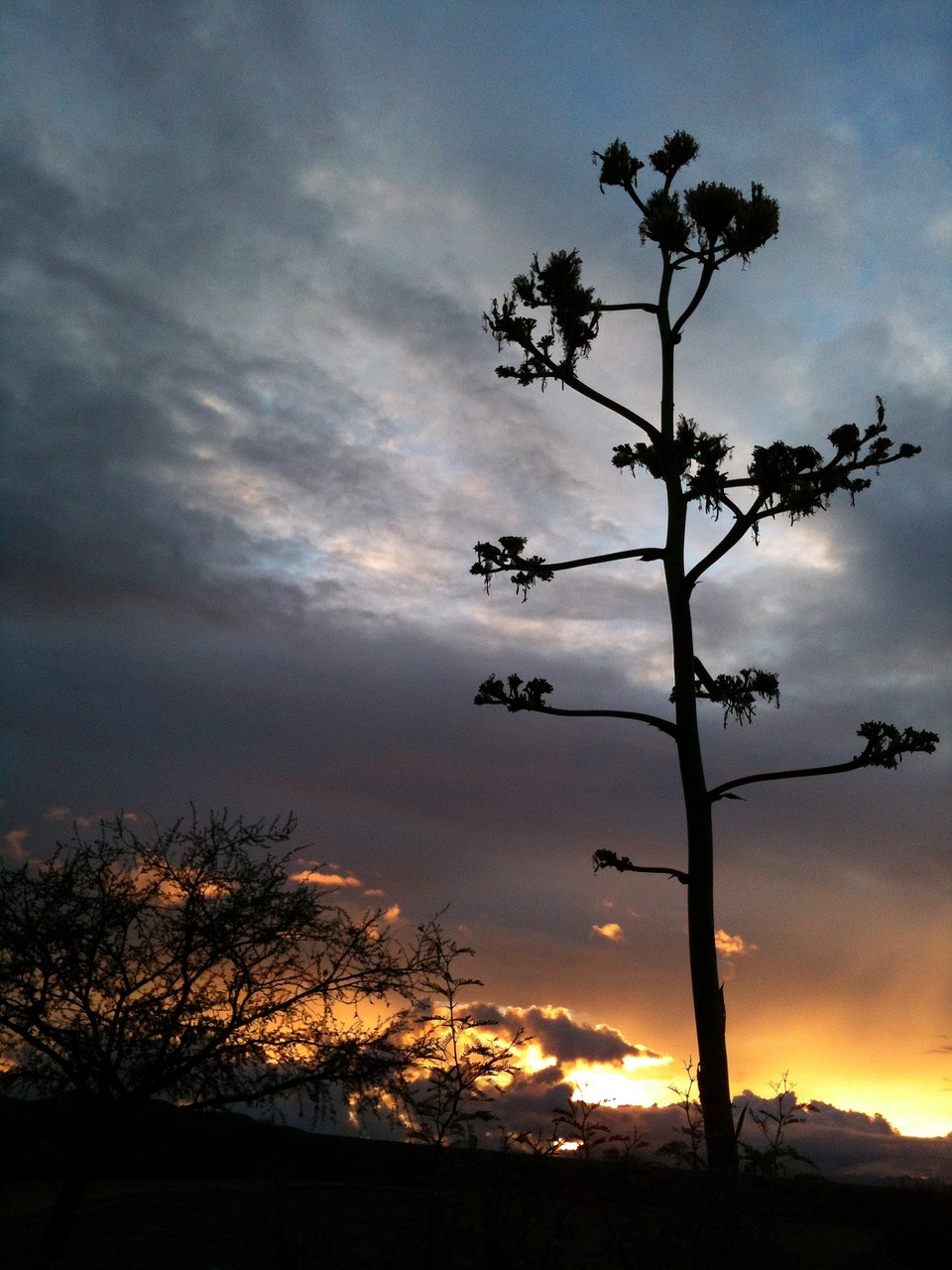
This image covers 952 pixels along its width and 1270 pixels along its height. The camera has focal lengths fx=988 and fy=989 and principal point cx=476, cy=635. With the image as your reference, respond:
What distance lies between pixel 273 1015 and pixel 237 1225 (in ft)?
7.49

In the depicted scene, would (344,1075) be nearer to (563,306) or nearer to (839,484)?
(839,484)

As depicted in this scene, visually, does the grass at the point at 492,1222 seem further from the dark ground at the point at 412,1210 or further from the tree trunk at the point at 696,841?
the tree trunk at the point at 696,841

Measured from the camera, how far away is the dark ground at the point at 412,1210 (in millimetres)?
5906

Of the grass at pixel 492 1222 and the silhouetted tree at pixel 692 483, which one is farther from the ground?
the silhouetted tree at pixel 692 483

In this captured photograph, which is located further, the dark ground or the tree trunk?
the tree trunk

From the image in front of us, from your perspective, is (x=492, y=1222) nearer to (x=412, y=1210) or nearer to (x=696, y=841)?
(x=412, y=1210)

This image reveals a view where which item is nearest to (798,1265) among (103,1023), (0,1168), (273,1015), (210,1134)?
(273,1015)

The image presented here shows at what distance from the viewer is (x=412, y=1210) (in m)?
10.1

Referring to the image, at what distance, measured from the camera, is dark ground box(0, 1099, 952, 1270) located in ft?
19.4

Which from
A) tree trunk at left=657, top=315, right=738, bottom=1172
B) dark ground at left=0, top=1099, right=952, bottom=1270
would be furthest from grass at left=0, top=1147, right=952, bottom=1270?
tree trunk at left=657, top=315, right=738, bottom=1172

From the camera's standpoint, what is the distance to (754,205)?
13.2 meters

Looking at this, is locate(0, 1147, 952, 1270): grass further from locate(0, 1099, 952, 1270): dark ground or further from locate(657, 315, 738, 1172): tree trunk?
locate(657, 315, 738, 1172): tree trunk

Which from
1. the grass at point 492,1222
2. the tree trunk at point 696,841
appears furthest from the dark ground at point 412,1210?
the tree trunk at point 696,841

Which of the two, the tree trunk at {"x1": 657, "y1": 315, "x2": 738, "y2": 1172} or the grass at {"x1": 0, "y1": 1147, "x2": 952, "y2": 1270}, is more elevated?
the tree trunk at {"x1": 657, "y1": 315, "x2": 738, "y2": 1172}
